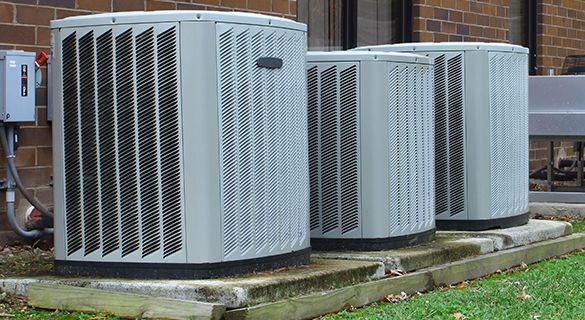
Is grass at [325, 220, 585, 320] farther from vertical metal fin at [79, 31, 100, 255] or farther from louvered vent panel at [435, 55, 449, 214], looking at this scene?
vertical metal fin at [79, 31, 100, 255]

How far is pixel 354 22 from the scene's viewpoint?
38.8 ft

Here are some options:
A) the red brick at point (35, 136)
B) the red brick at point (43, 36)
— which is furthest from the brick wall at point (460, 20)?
the red brick at point (35, 136)

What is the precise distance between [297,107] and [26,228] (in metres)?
2.08

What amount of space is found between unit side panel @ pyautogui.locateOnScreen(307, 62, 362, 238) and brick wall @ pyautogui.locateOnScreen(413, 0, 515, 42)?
544cm

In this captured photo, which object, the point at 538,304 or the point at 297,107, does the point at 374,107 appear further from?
the point at 538,304

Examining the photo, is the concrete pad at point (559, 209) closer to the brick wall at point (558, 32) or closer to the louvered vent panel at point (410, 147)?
the louvered vent panel at point (410, 147)

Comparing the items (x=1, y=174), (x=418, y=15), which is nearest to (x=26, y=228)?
(x=1, y=174)

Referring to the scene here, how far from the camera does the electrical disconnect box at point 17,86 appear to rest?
733cm

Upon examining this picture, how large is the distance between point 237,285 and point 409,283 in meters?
1.52

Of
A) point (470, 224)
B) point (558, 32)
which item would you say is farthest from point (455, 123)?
point (558, 32)

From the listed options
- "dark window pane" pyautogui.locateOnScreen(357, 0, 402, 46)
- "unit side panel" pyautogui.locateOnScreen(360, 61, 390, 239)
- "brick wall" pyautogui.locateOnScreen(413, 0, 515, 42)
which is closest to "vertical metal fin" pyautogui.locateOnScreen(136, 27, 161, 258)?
"unit side panel" pyautogui.locateOnScreen(360, 61, 390, 239)

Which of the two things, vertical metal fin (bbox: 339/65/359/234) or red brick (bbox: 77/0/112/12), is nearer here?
vertical metal fin (bbox: 339/65/359/234)

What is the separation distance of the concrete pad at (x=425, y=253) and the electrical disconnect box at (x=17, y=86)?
190 centimetres

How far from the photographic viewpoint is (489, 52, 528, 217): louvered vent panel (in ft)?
28.3
